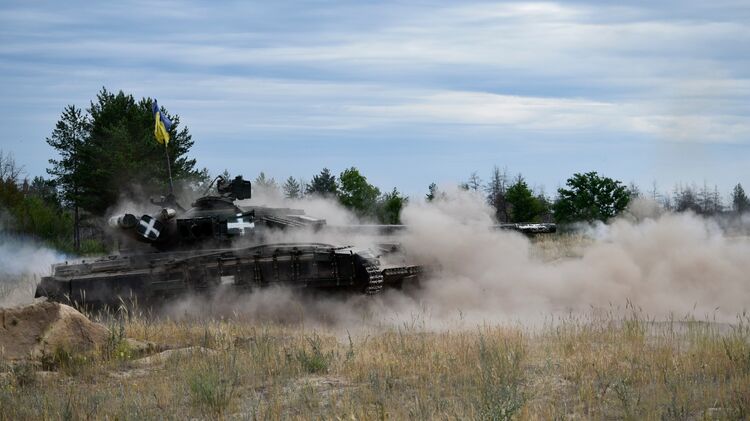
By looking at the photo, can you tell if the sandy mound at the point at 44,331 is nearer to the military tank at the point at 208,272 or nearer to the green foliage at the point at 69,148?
the military tank at the point at 208,272

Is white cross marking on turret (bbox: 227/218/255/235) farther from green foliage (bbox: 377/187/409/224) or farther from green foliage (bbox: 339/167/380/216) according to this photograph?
green foliage (bbox: 339/167/380/216)

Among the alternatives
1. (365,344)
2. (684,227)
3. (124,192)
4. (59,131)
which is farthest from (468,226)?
(59,131)

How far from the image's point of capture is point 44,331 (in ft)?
40.7

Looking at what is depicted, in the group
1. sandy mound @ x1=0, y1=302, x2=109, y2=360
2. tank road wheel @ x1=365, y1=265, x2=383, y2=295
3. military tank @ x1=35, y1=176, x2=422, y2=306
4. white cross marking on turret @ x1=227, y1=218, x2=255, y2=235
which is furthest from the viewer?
white cross marking on turret @ x1=227, y1=218, x2=255, y2=235

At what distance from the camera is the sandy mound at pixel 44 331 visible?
12.1 m

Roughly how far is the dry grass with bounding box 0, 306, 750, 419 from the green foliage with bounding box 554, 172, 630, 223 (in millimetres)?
36084

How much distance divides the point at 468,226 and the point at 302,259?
4.92 meters

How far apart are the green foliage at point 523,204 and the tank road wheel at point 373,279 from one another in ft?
111

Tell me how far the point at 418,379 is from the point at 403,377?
39cm

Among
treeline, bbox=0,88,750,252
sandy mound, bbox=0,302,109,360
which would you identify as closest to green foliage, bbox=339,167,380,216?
treeline, bbox=0,88,750,252

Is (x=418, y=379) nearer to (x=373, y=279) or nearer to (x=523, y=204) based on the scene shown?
(x=373, y=279)

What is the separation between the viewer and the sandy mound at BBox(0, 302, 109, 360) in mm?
12125

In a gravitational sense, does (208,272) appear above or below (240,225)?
below

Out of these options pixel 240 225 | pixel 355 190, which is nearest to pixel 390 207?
pixel 355 190
